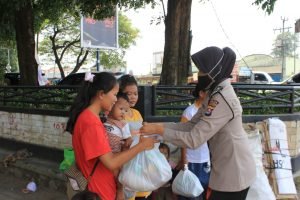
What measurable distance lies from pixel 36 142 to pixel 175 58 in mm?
2715

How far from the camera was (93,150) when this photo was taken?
7.86 ft

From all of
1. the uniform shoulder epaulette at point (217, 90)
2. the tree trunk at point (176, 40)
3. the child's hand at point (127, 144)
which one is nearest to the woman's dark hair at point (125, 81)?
the child's hand at point (127, 144)

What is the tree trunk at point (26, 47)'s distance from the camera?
9070 millimetres

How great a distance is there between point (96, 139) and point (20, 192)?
3.88 meters

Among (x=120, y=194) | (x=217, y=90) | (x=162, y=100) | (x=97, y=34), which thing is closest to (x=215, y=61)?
(x=217, y=90)

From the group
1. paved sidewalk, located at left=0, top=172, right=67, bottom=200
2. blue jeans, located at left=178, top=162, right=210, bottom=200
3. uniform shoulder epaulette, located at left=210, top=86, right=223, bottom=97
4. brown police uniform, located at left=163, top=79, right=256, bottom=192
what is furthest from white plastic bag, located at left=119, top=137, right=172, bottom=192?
paved sidewalk, located at left=0, top=172, right=67, bottom=200

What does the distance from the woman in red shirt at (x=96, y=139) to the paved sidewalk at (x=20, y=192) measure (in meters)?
3.10

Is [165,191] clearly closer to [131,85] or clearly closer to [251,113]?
[131,85]

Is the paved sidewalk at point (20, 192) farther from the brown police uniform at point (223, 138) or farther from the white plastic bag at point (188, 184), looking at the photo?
the brown police uniform at point (223, 138)

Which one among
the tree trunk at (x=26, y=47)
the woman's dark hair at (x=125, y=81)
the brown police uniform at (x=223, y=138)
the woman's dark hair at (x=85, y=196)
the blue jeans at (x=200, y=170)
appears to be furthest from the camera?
the tree trunk at (x=26, y=47)

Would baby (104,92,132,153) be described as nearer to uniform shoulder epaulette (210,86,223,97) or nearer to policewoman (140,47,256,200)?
policewoman (140,47,256,200)

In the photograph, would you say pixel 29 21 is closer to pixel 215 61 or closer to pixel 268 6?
pixel 268 6

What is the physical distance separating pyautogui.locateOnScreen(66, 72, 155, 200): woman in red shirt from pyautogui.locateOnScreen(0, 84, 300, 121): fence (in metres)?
2.61

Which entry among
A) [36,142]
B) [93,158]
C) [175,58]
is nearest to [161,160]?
[93,158]
